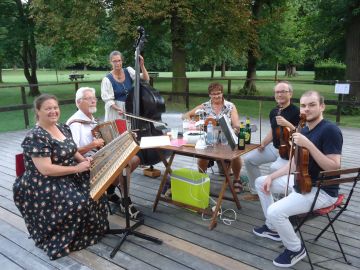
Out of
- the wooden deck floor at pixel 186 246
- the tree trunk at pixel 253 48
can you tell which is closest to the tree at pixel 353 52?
the tree trunk at pixel 253 48

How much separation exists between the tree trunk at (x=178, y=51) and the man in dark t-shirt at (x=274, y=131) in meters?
7.17

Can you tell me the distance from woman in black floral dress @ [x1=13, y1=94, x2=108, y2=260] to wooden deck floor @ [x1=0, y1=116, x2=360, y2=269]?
14cm

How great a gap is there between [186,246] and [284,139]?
3.99ft

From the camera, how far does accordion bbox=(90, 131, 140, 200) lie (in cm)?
208

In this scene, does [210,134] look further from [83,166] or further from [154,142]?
[83,166]

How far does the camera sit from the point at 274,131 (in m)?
3.19

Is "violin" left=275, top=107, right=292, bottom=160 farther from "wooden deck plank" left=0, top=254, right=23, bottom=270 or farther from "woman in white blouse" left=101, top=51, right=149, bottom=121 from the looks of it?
"wooden deck plank" left=0, top=254, right=23, bottom=270

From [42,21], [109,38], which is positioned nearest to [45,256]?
[42,21]

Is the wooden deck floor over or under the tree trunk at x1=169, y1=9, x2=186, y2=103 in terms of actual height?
under

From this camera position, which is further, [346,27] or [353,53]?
[346,27]

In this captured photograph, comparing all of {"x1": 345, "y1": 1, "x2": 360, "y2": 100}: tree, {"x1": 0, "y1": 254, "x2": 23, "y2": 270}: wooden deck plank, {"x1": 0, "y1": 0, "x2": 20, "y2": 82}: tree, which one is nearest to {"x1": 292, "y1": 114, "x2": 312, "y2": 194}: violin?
{"x1": 0, "y1": 254, "x2": 23, "y2": 270}: wooden deck plank

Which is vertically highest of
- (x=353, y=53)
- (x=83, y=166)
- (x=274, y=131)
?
(x=353, y=53)

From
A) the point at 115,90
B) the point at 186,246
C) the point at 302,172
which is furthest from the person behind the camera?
the point at 115,90

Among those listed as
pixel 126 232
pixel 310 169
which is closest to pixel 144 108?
pixel 126 232
